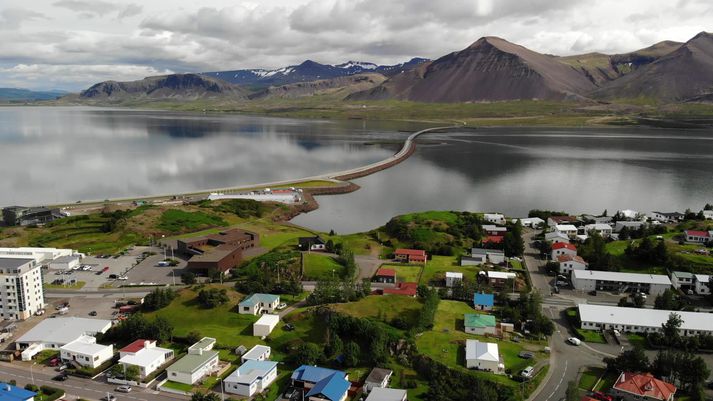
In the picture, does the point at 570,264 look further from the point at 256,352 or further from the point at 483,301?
the point at 256,352

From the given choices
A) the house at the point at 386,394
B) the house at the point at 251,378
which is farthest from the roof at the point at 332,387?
the house at the point at 251,378

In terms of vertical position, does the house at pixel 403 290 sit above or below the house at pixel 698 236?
below

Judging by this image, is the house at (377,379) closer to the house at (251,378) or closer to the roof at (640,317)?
the house at (251,378)

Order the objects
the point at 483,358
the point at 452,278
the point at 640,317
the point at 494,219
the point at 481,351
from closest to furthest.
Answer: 1. the point at 483,358
2. the point at 481,351
3. the point at 640,317
4. the point at 452,278
5. the point at 494,219

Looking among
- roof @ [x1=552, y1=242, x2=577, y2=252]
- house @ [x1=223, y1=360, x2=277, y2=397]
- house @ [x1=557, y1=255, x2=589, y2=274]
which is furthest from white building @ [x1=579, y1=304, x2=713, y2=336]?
house @ [x1=223, y1=360, x2=277, y2=397]

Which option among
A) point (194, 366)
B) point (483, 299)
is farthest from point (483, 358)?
point (194, 366)

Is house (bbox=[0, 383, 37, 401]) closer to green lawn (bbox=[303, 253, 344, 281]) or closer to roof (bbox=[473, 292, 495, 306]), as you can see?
green lawn (bbox=[303, 253, 344, 281])
